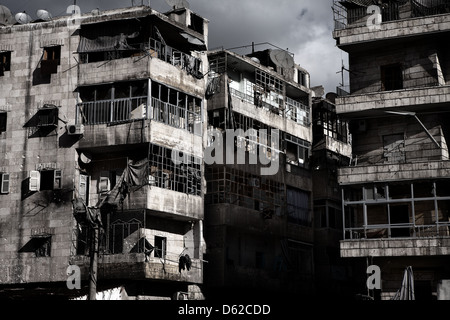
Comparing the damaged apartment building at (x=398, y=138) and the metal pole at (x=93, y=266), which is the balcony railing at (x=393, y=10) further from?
the metal pole at (x=93, y=266)

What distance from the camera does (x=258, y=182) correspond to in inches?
1706

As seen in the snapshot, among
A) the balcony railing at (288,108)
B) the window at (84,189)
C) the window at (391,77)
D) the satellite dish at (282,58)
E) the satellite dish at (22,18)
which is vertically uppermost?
the satellite dish at (22,18)

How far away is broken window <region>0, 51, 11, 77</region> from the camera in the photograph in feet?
133

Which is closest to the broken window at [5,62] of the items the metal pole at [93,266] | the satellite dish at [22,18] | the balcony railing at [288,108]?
the satellite dish at [22,18]

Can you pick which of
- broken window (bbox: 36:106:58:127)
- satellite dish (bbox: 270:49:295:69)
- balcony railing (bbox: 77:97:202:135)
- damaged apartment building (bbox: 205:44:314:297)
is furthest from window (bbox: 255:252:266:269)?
broken window (bbox: 36:106:58:127)

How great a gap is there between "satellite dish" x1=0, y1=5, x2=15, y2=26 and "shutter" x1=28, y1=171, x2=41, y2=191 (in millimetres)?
9078

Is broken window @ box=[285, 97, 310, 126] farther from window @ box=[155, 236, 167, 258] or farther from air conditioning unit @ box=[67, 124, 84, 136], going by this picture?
Answer: air conditioning unit @ box=[67, 124, 84, 136]

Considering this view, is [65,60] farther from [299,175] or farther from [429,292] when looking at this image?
[429,292]

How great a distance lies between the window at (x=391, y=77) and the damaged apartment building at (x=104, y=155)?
9.12 meters

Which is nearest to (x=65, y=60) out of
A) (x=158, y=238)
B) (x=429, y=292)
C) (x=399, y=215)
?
(x=158, y=238)

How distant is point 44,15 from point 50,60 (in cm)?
313

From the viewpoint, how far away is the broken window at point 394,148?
38.0 meters

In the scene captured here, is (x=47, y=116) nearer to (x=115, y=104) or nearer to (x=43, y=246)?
(x=115, y=104)

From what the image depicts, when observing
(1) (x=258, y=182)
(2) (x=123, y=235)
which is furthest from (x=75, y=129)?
(1) (x=258, y=182)
